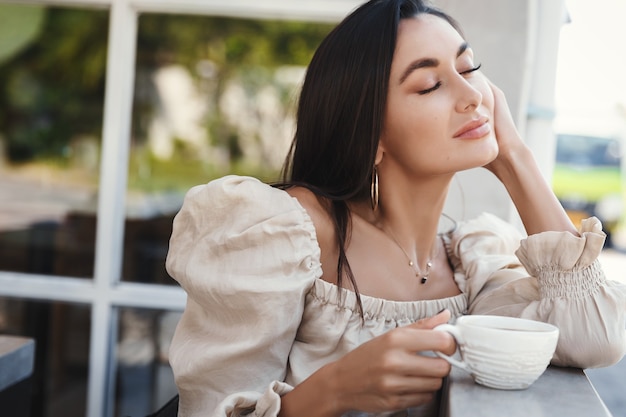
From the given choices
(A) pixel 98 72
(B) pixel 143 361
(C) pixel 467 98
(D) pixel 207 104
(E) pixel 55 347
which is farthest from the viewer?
(D) pixel 207 104

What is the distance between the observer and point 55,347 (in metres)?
3.31

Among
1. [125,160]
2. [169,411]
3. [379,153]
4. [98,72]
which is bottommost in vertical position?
[169,411]

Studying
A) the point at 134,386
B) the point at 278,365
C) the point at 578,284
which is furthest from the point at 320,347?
the point at 134,386

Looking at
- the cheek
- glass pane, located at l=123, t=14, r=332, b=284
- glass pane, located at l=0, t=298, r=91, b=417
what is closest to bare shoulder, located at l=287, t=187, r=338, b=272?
the cheek

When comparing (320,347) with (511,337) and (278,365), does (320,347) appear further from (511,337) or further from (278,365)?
(511,337)

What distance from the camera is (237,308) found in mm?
1459

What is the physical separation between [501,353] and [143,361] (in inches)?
92.0

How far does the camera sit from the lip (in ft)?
5.27

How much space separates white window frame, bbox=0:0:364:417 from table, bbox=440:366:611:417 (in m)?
1.63

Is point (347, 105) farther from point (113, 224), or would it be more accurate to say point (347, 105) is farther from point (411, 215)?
point (113, 224)

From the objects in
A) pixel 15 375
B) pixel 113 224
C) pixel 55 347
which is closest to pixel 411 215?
pixel 15 375

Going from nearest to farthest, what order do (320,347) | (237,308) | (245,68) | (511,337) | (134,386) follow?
(511,337), (237,308), (320,347), (134,386), (245,68)

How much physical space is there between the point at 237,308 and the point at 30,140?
3.59 meters

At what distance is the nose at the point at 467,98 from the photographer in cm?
159
